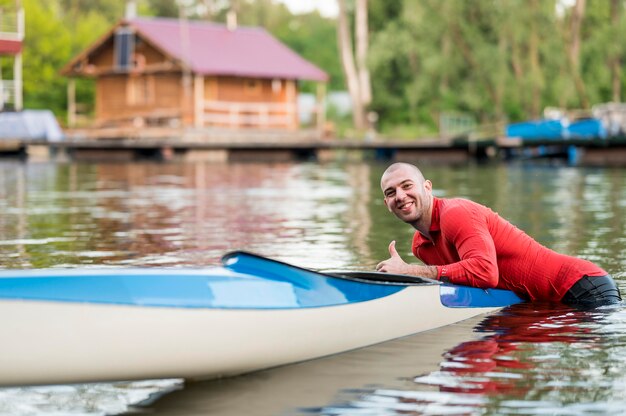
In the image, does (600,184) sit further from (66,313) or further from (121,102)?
(121,102)

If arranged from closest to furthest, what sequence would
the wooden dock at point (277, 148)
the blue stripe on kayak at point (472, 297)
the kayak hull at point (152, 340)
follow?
the kayak hull at point (152, 340) < the blue stripe on kayak at point (472, 297) < the wooden dock at point (277, 148)

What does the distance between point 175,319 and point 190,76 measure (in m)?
51.9

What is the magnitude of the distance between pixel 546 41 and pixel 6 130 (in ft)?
79.2

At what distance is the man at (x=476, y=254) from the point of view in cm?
828

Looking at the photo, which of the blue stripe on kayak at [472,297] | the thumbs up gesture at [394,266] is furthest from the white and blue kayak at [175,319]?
the blue stripe on kayak at [472,297]

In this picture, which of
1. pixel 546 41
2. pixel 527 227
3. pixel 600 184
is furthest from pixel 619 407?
pixel 546 41

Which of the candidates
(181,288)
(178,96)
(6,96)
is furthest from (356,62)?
(181,288)

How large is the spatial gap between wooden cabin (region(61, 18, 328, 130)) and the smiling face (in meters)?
48.2

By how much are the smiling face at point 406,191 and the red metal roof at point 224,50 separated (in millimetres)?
47564

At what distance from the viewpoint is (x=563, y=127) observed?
48312mm

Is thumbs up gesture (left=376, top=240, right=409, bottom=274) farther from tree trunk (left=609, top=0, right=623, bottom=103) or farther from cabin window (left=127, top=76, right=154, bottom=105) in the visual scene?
cabin window (left=127, top=76, right=154, bottom=105)

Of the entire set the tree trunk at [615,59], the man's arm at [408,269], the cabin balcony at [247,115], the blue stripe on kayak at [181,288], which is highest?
the tree trunk at [615,59]

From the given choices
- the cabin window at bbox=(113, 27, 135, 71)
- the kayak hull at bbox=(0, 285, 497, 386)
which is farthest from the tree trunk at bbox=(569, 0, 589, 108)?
the kayak hull at bbox=(0, 285, 497, 386)

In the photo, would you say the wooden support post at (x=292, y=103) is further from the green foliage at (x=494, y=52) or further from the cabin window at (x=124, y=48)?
the cabin window at (x=124, y=48)
